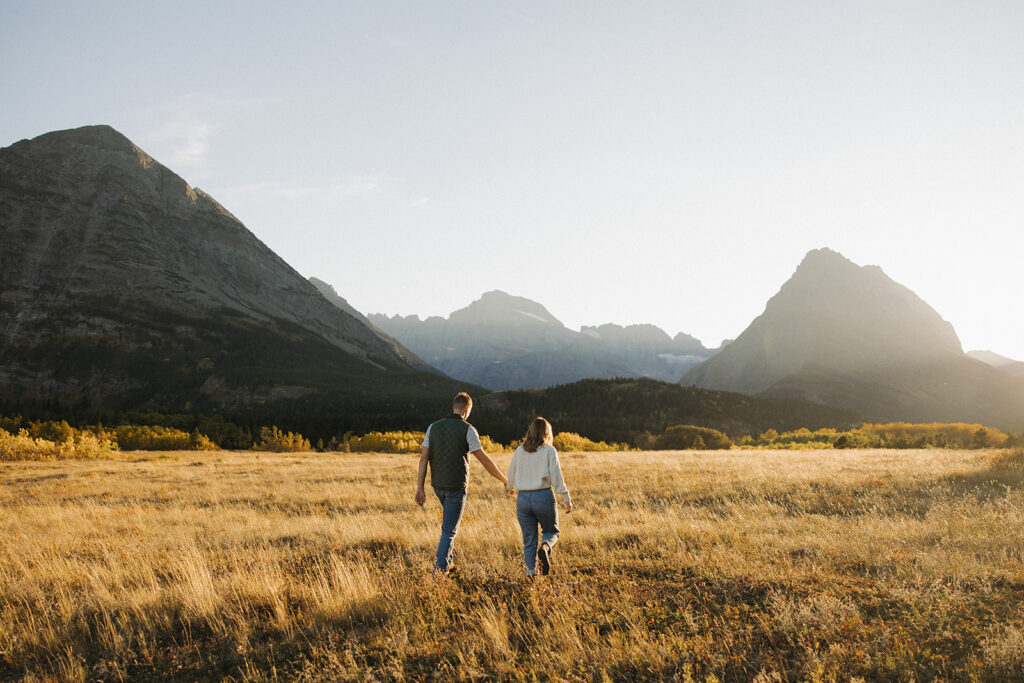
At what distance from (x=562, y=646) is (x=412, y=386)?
137635 mm

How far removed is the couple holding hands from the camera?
7.21 meters

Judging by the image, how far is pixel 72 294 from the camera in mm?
147750

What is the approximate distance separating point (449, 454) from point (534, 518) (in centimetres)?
155

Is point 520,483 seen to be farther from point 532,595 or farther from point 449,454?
point 532,595

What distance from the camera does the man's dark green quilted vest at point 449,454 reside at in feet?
24.0

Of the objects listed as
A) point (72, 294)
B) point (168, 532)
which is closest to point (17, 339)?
point (72, 294)

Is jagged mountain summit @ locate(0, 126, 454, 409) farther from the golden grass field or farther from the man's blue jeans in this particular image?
the man's blue jeans

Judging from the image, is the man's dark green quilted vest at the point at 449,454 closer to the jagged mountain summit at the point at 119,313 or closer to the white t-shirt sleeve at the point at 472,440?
the white t-shirt sleeve at the point at 472,440

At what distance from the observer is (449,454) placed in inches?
291

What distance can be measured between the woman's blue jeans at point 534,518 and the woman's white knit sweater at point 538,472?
104mm

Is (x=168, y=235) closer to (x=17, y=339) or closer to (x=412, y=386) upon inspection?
(x=17, y=339)

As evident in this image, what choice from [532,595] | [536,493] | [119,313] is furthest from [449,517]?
[119,313]

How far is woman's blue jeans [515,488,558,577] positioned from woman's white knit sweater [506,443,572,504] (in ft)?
0.34

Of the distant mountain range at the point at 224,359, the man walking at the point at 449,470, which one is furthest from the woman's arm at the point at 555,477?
the distant mountain range at the point at 224,359
